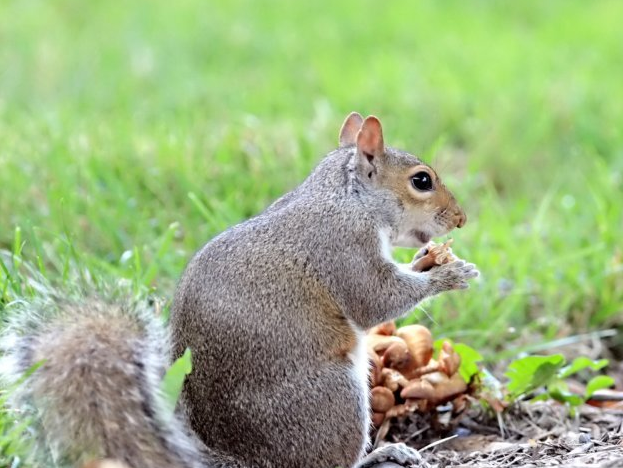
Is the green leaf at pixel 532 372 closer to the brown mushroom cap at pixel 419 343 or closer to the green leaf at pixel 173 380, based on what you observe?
the brown mushroom cap at pixel 419 343

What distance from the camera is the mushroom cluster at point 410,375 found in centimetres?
264

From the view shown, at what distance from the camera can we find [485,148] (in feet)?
16.4

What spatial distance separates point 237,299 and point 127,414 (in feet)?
1.31

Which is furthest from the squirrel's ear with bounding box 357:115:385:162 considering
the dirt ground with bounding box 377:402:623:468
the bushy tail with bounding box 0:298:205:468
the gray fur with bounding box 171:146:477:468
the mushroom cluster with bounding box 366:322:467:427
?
the bushy tail with bounding box 0:298:205:468

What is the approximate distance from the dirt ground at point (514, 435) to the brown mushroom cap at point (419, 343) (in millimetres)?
155

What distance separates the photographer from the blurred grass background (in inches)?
139

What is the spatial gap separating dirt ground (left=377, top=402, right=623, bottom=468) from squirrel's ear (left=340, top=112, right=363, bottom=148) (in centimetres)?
72

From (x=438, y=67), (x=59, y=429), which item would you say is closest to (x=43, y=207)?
(x=59, y=429)

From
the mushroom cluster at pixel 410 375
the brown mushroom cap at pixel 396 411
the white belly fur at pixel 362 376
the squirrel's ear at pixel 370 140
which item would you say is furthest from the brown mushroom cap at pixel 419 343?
the squirrel's ear at pixel 370 140

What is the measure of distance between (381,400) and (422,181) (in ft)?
1.78

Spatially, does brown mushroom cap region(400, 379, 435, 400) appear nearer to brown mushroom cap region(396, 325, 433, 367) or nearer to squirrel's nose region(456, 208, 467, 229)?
brown mushroom cap region(396, 325, 433, 367)

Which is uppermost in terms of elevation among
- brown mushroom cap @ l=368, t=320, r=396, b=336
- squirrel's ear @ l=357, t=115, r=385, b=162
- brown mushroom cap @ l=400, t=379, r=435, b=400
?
squirrel's ear @ l=357, t=115, r=385, b=162

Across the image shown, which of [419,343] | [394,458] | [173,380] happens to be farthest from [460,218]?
[173,380]

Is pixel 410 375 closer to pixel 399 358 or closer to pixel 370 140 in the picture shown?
pixel 399 358
